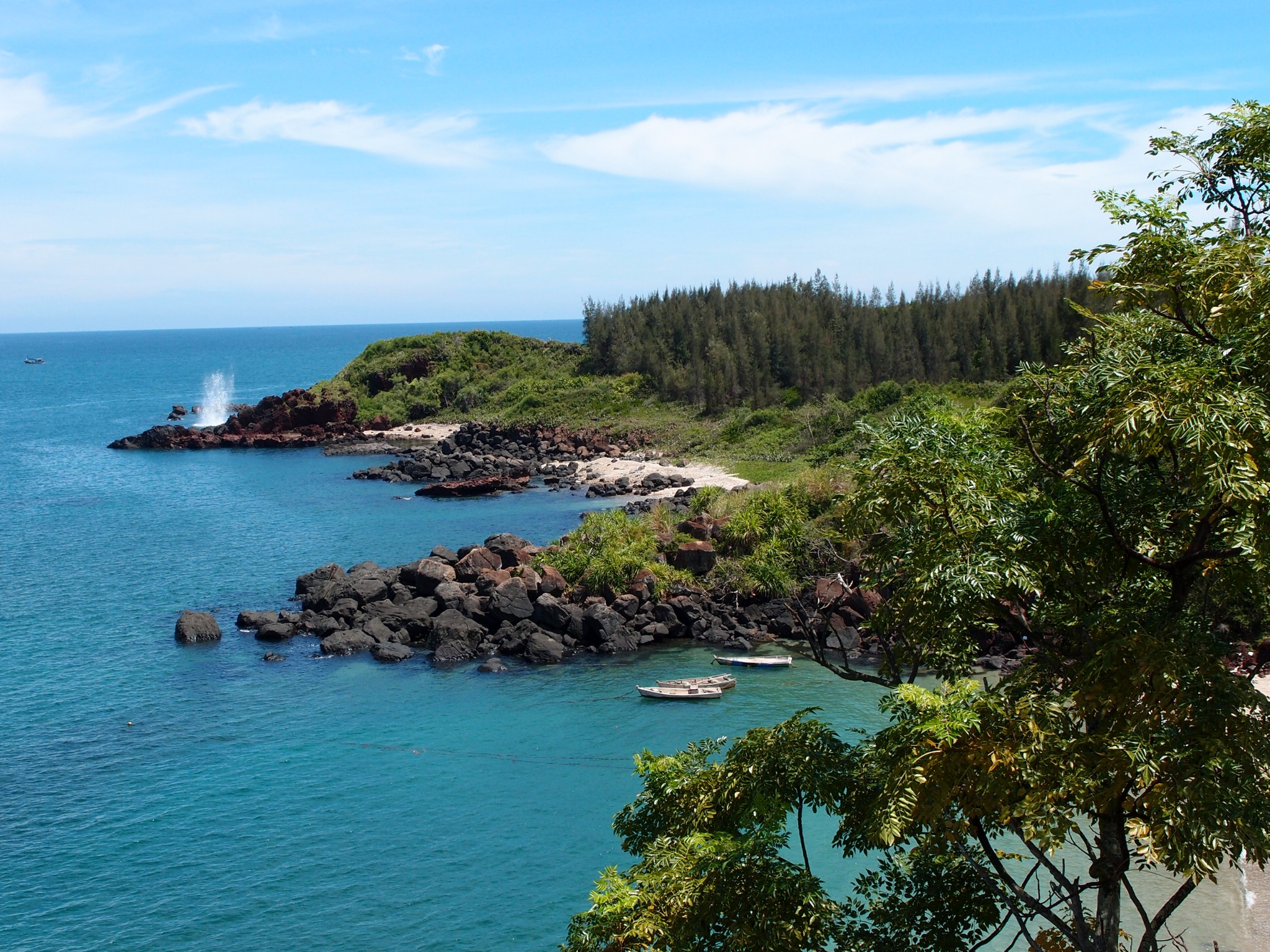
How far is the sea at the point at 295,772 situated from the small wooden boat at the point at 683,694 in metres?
0.53

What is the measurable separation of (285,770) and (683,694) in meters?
12.7

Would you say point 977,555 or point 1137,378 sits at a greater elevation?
point 1137,378

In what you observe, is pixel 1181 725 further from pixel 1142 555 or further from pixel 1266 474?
pixel 1266 474

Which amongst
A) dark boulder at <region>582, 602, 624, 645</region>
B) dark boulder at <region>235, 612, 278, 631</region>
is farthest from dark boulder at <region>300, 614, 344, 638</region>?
dark boulder at <region>582, 602, 624, 645</region>

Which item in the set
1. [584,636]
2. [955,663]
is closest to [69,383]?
[584,636]

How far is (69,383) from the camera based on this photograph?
191 metres

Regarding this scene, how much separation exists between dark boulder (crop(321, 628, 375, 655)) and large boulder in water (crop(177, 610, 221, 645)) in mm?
4764

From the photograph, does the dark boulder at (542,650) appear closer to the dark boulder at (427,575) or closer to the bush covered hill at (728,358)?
the dark boulder at (427,575)

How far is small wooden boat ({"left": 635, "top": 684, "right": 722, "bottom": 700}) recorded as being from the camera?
33531 mm

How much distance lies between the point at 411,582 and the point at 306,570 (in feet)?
31.1

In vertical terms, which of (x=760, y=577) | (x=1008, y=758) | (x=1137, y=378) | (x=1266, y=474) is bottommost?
(x=760, y=577)

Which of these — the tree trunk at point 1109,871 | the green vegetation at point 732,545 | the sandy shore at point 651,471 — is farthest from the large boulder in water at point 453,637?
the tree trunk at point 1109,871

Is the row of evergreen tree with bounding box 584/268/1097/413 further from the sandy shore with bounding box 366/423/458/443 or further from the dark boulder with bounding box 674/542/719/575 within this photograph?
the dark boulder with bounding box 674/542/719/575

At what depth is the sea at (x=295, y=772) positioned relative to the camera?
22016 mm
